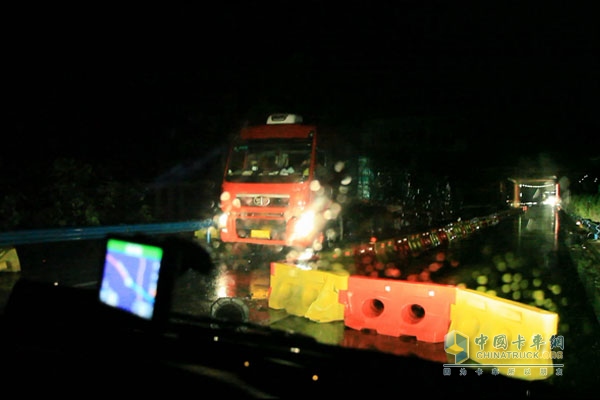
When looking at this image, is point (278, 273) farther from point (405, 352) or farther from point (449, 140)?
point (449, 140)

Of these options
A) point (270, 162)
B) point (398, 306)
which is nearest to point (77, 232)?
point (270, 162)

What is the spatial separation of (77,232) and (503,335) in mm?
12240

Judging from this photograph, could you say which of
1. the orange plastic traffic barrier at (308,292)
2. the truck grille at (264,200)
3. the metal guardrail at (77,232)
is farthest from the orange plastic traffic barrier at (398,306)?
the truck grille at (264,200)

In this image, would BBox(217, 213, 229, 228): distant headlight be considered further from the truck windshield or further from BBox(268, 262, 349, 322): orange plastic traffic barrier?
BBox(268, 262, 349, 322): orange plastic traffic barrier

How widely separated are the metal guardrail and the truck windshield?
3.16 metres

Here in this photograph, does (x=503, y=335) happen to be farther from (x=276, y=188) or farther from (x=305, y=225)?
(x=276, y=188)

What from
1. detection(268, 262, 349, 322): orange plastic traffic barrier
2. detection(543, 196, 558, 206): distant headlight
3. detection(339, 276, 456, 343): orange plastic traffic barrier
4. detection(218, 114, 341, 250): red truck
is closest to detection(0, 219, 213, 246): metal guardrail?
detection(218, 114, 341, 250): red truck

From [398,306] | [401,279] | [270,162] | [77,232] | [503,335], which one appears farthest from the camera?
[77,232]

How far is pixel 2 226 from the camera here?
60.7ft

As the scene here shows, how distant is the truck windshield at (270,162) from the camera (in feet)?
44.0

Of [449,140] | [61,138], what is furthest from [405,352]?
[449,140]

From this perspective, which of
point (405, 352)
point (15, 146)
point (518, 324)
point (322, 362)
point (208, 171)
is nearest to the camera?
point (322, 362)

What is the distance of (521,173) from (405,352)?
58.1 metres

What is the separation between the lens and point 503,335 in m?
6.01
